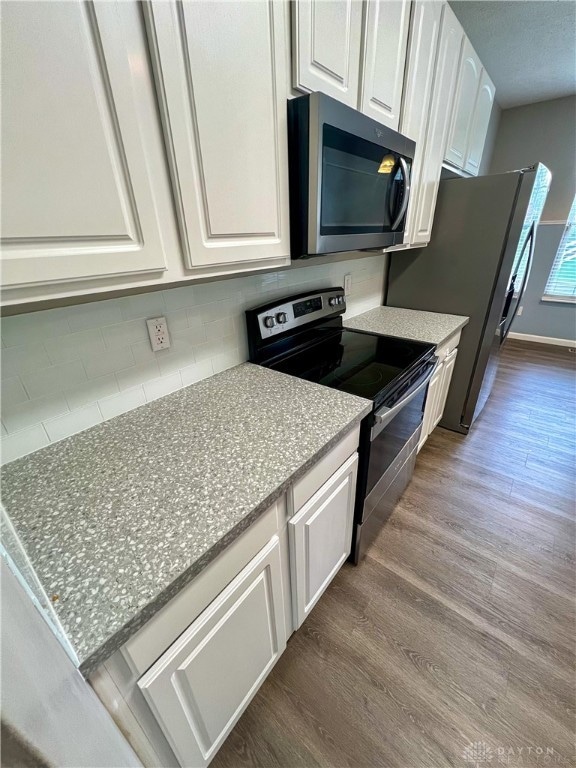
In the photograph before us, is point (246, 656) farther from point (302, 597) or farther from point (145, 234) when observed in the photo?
point (145, 234)

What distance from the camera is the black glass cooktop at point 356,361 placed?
1.21m

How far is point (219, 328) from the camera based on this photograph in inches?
49.3

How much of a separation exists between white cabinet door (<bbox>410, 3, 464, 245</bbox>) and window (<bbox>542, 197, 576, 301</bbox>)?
311cm

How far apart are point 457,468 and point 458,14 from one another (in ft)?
9.54

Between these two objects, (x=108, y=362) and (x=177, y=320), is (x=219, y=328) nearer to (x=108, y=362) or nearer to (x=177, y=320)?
(x=177, y=320)

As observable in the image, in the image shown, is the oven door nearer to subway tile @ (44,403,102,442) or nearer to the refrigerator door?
subway tile @ (44,403,102,442)

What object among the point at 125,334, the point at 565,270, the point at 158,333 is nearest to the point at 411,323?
the point at 158,333

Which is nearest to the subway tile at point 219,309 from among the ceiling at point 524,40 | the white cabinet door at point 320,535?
the white cabinet door at point 320,535

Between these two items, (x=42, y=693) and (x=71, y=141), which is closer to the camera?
(x=42, y=693)

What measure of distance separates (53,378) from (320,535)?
3.19 ft

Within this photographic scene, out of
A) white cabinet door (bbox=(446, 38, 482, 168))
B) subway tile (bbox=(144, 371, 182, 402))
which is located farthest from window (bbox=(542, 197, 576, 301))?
subway tile (bbox=(144, 371, 182, 402))

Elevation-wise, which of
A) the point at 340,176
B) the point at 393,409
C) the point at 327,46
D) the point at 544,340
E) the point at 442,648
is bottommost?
the point at 442,648

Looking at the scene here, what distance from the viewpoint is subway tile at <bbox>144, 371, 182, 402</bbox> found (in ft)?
3.57

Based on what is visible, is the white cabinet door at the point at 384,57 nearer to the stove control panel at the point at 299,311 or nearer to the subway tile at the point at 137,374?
the stove control panel at the point at 299,311
